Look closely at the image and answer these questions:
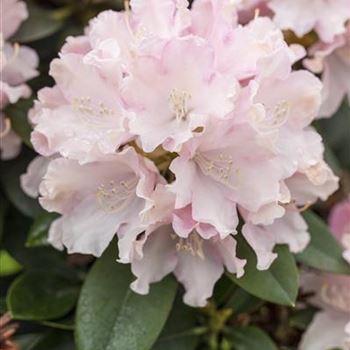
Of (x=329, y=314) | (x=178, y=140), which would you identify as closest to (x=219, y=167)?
(x=178, y=140)

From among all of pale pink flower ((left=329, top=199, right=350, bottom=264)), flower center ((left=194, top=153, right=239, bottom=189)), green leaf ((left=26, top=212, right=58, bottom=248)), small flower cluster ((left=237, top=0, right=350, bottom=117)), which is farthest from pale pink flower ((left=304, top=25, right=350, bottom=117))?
green leaf ((left=26, top=212, right=58, bottom=248))

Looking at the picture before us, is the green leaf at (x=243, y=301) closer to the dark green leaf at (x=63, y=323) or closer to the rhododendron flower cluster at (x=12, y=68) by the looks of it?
the dark green leaf at (x=63, y=323)

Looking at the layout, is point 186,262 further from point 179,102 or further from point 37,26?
point 37,26

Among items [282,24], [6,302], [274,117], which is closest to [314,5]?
[282,24]

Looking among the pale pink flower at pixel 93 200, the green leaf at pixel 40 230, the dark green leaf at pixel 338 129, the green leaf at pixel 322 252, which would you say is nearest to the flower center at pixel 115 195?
the pale pink flower at pixel 93 200

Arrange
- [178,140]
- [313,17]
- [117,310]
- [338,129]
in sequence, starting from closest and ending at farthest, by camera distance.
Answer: [178,140], [117,310], [313,17], [338,129]

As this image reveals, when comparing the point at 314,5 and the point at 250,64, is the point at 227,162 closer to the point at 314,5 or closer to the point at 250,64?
the point at 250,64

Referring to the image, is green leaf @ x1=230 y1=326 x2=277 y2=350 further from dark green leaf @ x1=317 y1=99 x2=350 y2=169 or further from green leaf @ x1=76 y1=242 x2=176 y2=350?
dark green leaf @ x1=317 y1=99 x2=350 y2=169
